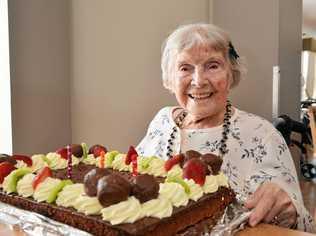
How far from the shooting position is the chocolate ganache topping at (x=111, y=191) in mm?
760

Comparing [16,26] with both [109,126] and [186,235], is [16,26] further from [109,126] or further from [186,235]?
[186,235]

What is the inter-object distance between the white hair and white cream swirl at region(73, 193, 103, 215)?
0.76 metres

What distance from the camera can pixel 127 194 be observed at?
78cm

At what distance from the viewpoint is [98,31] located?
2104 mm

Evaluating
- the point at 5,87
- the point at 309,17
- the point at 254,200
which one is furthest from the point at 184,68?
the point at 309,17

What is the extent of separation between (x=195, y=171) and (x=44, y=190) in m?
0.37

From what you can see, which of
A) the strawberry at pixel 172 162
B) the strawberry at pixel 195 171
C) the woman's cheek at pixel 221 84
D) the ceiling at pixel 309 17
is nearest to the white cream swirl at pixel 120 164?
the strawberry at pixel 172 162

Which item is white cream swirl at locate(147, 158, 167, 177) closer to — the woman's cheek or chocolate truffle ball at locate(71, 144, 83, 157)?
chocolate truffle ball at locate(71, 144, 83, 157)

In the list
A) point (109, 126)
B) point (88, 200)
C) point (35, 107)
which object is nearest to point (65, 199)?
point (88, 200)

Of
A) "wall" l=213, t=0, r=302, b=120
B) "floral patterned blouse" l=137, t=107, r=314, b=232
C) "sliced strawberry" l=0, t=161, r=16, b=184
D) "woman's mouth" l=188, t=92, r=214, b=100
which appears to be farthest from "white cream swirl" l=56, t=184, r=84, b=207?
"wall" l=213, t=0, r=302, b=120

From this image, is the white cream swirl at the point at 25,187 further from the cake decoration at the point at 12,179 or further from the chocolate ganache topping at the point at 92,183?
the chocolate ganache topping at the point at 92,183

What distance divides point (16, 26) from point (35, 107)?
1.32ft

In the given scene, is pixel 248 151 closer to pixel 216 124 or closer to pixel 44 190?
pixel 216 124

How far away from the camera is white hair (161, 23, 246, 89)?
1.38 metres
